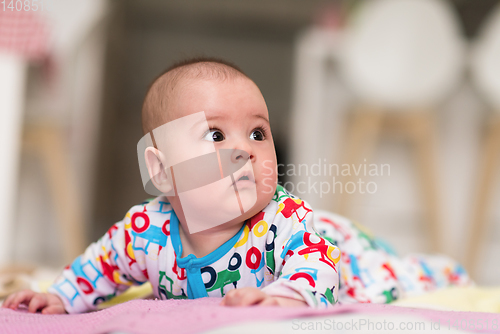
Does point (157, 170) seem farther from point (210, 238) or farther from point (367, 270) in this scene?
point (367, 270)

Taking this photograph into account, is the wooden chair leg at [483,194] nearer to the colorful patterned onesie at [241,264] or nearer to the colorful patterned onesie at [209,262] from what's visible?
the colorful patterned onesie at [241,264]

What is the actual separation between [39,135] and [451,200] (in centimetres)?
151

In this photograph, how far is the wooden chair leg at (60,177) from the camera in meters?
1.35

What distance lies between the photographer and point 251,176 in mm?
491

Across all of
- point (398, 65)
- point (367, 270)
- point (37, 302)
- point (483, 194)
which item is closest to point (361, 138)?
point (398, 65)

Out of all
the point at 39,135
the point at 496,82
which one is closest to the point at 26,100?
the point at 39,135

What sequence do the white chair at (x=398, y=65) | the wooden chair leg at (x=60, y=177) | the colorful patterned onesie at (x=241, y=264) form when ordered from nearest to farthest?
1. the colorful patterned onesie at (x=241, y=264)
2. the wooden chair leg at (x=60, y=177)
3. the white chair at (x=398, y=65)

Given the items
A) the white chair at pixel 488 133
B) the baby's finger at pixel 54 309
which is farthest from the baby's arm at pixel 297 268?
the white chair at pixel 488 133

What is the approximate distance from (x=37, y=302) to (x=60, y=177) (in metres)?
0.91

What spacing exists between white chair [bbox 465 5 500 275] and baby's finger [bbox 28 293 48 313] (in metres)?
1.50

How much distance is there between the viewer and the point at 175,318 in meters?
0.39

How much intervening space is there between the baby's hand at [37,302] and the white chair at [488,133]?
149 cm

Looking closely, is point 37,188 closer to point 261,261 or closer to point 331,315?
point 261,261

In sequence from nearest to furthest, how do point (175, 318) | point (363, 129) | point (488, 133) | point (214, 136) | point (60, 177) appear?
point (175, 318) < point (214, 136) < point (60, 177) < point (363, 129) < point (488, 133)
